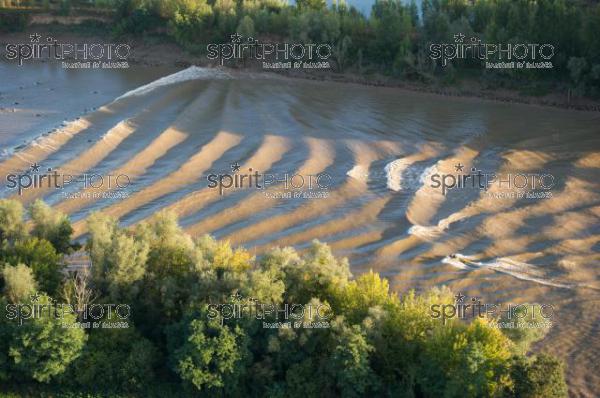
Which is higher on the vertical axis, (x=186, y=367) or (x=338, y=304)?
(x=338, y=304)

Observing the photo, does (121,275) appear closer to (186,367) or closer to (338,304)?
(186,367)

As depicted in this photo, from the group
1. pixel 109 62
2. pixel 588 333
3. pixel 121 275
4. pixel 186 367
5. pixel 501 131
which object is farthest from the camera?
pixel 109 62

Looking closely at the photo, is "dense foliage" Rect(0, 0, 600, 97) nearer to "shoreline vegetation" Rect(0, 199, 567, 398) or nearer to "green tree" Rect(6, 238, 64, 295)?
"shoreline vegetation" Rect(0, 199, 567, 398)

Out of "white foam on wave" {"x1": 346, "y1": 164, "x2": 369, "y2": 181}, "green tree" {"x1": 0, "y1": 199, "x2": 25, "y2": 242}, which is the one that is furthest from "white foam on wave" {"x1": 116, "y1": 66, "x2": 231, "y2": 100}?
"green tree" {"x1": 0, "y1": 199, "x2": 25, "y2": 242}

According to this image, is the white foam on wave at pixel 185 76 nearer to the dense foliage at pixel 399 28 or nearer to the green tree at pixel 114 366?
the dense foliage at pixel 399 28

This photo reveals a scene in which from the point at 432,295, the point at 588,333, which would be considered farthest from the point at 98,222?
the point at 588,333

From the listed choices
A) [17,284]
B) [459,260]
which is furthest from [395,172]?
[17,284]

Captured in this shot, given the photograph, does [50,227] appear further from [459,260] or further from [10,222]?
[459,260]
